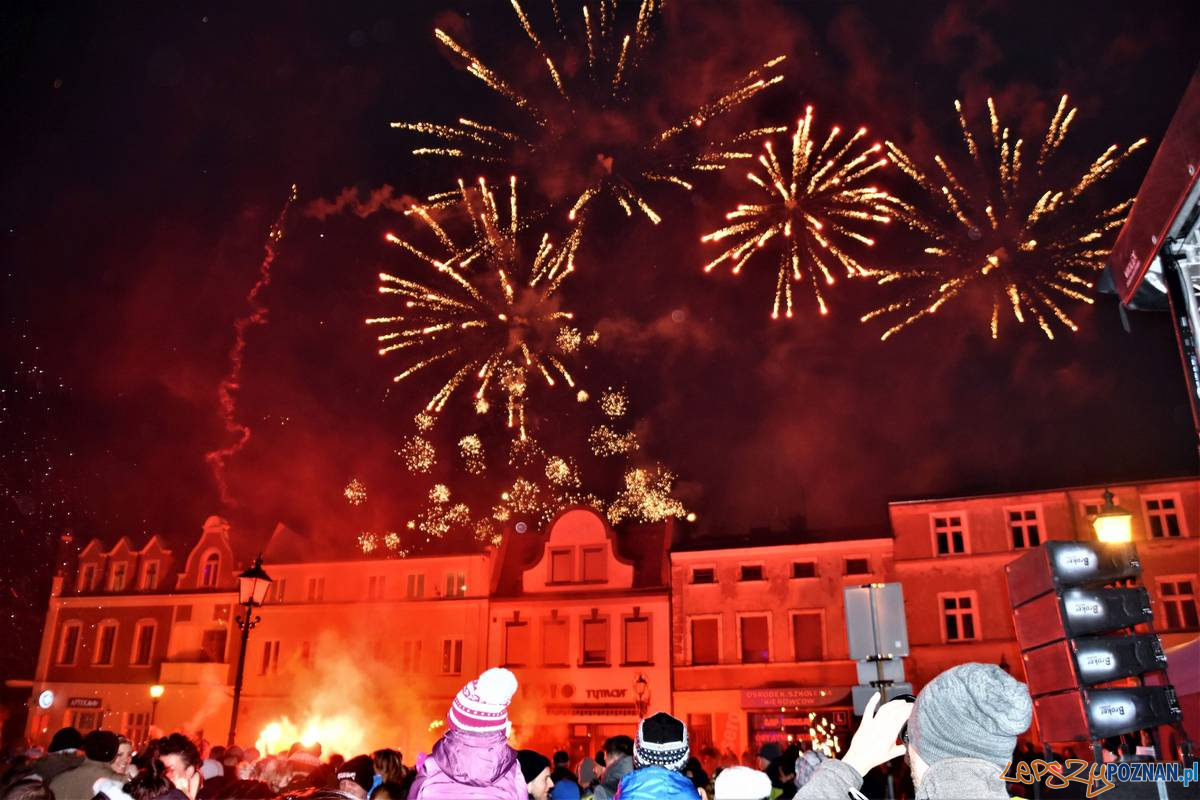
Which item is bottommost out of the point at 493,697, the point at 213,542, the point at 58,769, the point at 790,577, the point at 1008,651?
the point at 58,769

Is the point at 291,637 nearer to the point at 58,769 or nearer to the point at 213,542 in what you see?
the point at 213,542

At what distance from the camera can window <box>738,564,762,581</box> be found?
30.8 m

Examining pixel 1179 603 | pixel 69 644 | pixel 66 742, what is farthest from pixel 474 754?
pixel 69 644

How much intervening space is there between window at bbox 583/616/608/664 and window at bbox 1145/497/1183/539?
60.7 ft

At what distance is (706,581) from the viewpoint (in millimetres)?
31156

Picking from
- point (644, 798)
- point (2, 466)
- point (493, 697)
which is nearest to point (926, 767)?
point (644, 798)

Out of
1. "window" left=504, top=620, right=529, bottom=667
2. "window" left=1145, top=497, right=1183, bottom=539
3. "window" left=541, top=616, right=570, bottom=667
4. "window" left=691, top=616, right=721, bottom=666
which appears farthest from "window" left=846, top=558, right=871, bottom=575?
"window" left=504, top=620, right=529, bottom=667

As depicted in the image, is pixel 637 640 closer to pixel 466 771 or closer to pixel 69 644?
pixel 69 644

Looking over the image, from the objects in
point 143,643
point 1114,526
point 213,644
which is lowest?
point 1114,526

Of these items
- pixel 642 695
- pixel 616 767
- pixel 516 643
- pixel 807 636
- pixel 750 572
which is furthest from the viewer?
pixel 516 643

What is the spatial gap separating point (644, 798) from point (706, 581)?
28.1 metres

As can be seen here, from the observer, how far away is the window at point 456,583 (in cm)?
3334

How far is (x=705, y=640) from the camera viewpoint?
30.4 m

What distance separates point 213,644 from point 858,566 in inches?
1054
